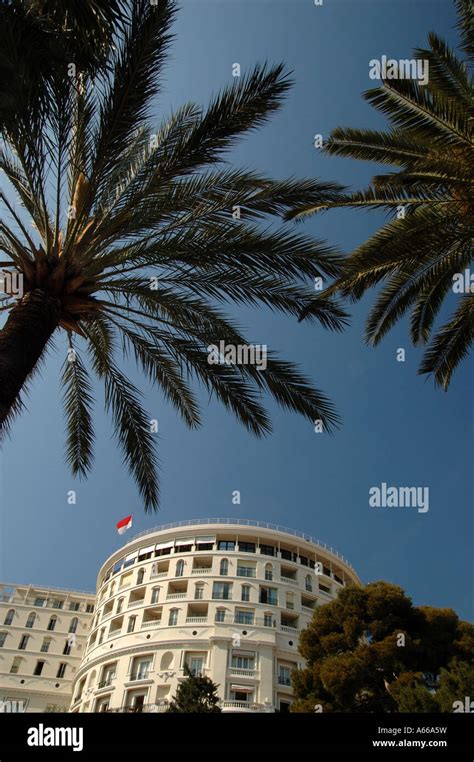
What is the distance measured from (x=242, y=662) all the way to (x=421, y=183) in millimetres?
39027

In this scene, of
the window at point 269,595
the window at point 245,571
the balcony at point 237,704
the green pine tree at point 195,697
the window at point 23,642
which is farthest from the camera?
the window at point 23,642

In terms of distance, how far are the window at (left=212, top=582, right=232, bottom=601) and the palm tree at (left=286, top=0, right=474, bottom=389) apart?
37940 millimetres

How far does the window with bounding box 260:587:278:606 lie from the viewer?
44.0 m

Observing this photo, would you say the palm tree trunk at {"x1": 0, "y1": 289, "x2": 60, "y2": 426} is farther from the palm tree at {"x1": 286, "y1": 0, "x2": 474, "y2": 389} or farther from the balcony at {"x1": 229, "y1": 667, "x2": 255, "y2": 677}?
the balcony at {"x1": 229, "y1": 667, "x2": 255, "y2": 677}

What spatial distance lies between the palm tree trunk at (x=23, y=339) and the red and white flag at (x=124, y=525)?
1858 inches

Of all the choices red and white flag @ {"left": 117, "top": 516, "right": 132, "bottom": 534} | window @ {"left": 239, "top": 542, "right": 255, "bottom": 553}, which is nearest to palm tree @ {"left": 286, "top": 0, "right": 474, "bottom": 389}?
window @ {"left": 239, "top": 542, "right": 255, "bottom": 553}

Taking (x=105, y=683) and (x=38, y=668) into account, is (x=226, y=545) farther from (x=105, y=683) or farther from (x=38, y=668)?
(x=38, y=668)

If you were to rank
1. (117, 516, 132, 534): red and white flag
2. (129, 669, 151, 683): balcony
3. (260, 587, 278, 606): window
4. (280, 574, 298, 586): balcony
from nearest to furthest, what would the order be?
(129, 669, 151, 683): balcony < (260, 587, 278, 606): window < (280, 574, 298, 586): balcony < (117, 516, 132, 534): red and white flag

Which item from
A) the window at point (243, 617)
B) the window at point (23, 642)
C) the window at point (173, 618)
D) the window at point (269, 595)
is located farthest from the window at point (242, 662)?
the window at point (23, 642)

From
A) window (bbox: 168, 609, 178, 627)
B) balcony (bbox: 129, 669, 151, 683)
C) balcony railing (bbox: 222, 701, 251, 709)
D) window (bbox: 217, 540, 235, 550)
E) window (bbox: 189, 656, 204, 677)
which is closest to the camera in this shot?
balcony railing (bbox: 222, 701, 251, 709)

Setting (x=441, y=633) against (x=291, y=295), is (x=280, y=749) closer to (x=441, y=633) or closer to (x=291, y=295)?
(x=291, y=295)

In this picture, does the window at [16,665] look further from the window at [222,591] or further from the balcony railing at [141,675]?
the window at [222,591]

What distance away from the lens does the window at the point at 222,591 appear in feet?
143

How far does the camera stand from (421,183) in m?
9.86
